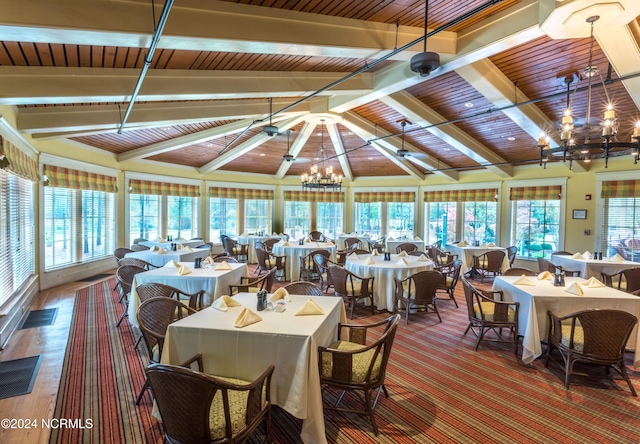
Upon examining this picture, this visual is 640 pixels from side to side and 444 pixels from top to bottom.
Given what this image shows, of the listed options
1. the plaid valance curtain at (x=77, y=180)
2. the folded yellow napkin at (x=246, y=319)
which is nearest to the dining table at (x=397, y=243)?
the folded yellow napkin at (x=246, y=319)

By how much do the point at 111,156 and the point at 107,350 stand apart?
20.8 ft

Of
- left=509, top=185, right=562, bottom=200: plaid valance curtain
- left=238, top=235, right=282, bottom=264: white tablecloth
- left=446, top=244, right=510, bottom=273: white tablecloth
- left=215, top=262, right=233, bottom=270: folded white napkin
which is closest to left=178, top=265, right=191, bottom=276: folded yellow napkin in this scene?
left=215, top=262, right=233, bottom=270: folded white napkin

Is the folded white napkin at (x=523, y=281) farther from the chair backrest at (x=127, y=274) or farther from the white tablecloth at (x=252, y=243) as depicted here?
the white tablecloth at (x=252, y=243)

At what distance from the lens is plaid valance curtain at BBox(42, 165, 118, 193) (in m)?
6.39

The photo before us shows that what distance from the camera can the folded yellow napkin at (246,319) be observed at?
2297 millimetres

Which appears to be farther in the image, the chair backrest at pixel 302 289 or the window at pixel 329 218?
the window at pixel 329 218

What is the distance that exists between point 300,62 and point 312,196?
781 cm

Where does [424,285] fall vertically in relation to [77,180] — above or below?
below

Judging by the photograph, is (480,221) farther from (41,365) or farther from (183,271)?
(41,365)

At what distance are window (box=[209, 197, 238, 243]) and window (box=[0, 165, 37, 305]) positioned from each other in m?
5.56

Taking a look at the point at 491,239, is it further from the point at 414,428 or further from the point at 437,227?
the point at 414,428

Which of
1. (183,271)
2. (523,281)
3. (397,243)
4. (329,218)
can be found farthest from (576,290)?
(329,218)

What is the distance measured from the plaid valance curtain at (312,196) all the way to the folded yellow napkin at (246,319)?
32.6 ft

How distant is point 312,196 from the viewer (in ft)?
40.3
